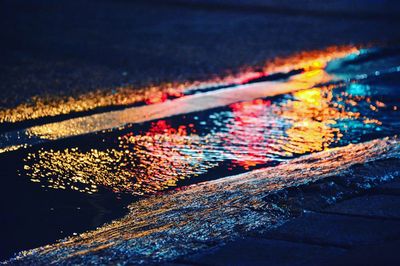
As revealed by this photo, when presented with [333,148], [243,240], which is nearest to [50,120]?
[333,148]

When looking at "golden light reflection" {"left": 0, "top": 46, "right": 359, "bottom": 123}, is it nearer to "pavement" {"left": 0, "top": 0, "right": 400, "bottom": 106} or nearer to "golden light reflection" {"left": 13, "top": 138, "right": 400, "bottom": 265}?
"pavement" {"left": 0, "top": 0, "right": 400, "bottom": 106}

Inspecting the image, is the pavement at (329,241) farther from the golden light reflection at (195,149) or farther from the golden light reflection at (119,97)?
the golden light reflection at (119,97)

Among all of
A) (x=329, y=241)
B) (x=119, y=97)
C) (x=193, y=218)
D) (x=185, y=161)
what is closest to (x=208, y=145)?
(x=185, y=161)

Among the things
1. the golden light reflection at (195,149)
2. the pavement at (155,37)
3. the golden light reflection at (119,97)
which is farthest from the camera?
the pavement at (155,37)

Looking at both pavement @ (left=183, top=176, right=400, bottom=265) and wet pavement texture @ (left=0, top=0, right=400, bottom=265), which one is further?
wet pavement texture @ (left=0, top=0, right=400, bottom=265)

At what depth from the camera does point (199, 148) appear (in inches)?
218

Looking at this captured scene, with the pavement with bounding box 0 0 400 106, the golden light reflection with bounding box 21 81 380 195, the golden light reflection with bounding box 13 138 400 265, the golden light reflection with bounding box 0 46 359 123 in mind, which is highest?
the pavement with bounding box 0 0 400 106

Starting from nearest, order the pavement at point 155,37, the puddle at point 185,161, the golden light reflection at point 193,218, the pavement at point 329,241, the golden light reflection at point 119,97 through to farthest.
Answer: the pavement at point 329,241, the golden light reflection at point 193,218, the puddle at point 185,161, the golden light reflection at point 119,97, the pavement at point 155,37

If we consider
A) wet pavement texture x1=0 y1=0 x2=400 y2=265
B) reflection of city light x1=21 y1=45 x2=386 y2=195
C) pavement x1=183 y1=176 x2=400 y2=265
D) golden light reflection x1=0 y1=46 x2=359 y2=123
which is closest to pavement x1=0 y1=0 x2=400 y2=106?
wet pavement texture x1=0 y1=0 x2=400 y2=265

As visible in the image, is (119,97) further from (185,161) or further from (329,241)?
(329,241)

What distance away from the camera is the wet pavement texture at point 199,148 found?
3.40 metres

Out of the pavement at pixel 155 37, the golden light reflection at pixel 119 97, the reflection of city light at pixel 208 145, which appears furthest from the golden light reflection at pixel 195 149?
the pavement at pixel 155 37

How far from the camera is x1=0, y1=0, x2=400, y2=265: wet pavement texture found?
11.1ft

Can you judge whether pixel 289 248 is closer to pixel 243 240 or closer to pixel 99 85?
pixel 243 240
